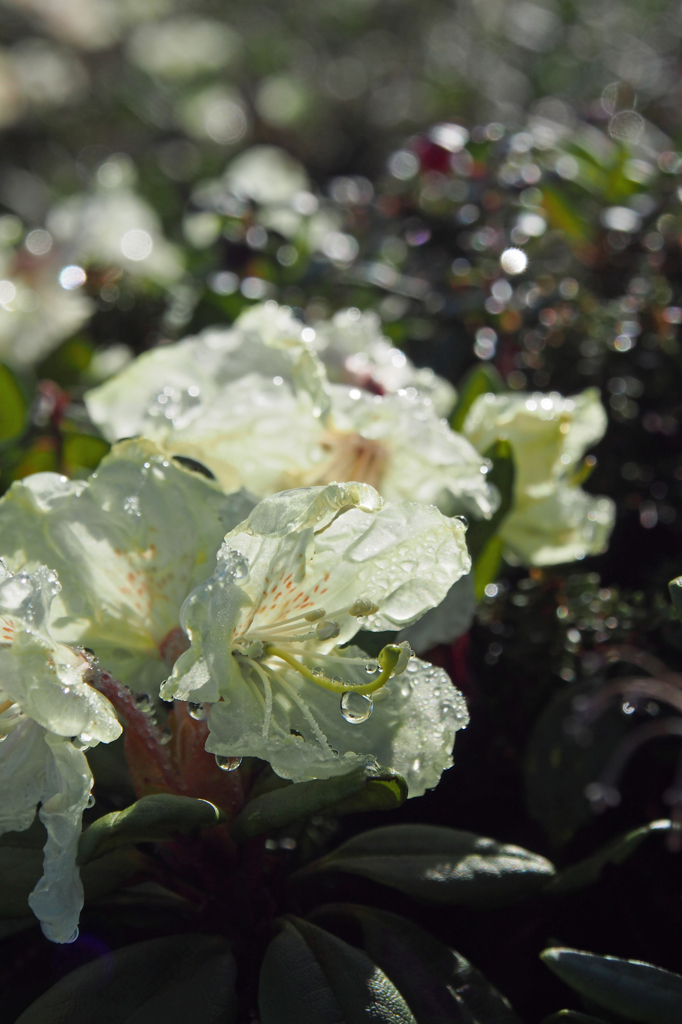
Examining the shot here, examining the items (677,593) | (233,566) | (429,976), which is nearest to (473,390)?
(677,593)

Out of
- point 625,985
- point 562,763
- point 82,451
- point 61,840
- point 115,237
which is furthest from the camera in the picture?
point 115,237

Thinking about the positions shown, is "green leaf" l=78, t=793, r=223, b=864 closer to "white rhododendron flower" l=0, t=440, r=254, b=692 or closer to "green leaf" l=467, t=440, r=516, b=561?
"white rhododendron flower" l=0, t=440, r=254, b=692

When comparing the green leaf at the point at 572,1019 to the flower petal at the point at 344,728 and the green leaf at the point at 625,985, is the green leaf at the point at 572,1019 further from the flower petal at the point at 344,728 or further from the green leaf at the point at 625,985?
the flower petal at the point at 344,728

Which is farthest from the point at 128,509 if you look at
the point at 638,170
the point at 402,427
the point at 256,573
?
the point at 638,170

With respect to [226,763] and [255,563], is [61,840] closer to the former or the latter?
Answer: [226,763]

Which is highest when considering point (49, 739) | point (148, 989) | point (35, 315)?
point (49, 739)

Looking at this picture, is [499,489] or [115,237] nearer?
[499,489]
